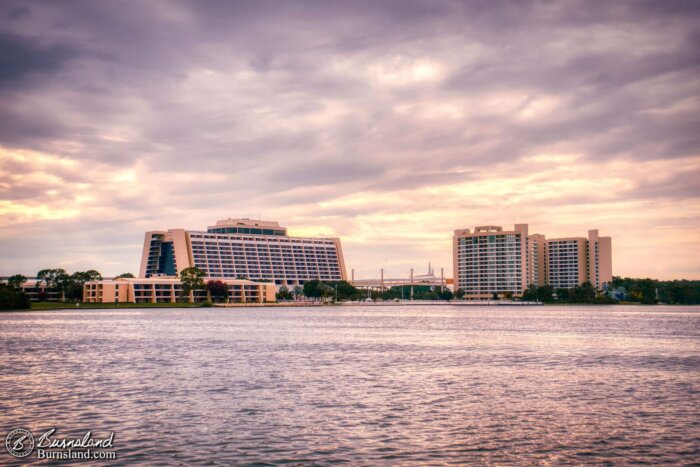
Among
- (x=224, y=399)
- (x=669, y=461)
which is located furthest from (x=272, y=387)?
(x=669, y=461)

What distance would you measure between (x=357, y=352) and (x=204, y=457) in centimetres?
4275

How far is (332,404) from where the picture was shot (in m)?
35.5

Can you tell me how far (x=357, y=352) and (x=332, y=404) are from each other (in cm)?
3156

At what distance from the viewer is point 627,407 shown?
35219 mm

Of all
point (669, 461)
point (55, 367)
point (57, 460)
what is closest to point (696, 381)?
point (669, 461)

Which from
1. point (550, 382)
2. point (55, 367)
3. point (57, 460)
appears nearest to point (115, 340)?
point (55, 367)

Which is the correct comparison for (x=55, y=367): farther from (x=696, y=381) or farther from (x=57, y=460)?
(x=696, y=381)

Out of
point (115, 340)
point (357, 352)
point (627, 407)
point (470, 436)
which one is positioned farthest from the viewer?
point (115, 340)

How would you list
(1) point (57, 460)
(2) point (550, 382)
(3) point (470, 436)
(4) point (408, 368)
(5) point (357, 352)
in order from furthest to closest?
1. (5) point (357, 352)
2. (4) point (408, 368)
3. (2) point (550, 382)
4. (3) point (470, 436)
5. (1) point (57, 460)

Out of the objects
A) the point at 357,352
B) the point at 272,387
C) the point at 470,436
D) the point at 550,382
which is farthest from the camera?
the point at 357,352

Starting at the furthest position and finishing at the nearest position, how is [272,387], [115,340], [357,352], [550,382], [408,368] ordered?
1. [115,340]
2. [357,352]
3. [408,368]
4. [550,382]
5. [272,387]

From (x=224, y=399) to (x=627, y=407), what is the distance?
20.8m

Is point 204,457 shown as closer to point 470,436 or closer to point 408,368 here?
point 470,436

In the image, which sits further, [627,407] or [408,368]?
[408,368]
